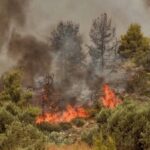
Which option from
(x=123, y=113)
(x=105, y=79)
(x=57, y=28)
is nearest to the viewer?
(x=123, y=113)

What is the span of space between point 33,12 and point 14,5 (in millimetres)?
2945

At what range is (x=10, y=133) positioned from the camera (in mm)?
13367

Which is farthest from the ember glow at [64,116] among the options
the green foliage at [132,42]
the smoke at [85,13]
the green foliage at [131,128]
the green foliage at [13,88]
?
the green foliage at [131,128]

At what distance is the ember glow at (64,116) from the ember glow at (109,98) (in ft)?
6.85

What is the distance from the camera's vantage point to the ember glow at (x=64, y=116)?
40.7m

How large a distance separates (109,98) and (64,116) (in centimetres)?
463

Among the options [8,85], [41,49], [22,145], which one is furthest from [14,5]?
[22,145]

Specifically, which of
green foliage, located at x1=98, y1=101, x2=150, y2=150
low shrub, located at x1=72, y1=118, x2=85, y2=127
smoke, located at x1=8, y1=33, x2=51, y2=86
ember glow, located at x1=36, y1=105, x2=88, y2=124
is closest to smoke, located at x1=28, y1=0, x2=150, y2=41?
Result: smoke, located at x1=8, y1=33, x2=51, y2=86

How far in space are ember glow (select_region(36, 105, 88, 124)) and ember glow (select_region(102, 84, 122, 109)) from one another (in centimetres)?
209

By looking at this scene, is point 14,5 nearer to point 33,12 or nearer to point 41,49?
point 33,12

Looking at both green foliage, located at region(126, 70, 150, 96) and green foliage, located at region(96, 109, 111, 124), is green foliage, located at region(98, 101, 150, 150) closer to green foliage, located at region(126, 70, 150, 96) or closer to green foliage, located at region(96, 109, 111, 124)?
green foliage, located at region(96, 109, 111, 124)

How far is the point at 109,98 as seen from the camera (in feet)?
143

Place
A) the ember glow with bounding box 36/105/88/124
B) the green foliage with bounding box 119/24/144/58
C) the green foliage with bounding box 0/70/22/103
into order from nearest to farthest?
the green foliage with bounding box 0/70/22/103
the ember glow with bounding box 36/105/88/124
the green foliage with bounding box 119/24/144/58

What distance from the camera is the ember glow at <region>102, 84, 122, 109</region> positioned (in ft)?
138
